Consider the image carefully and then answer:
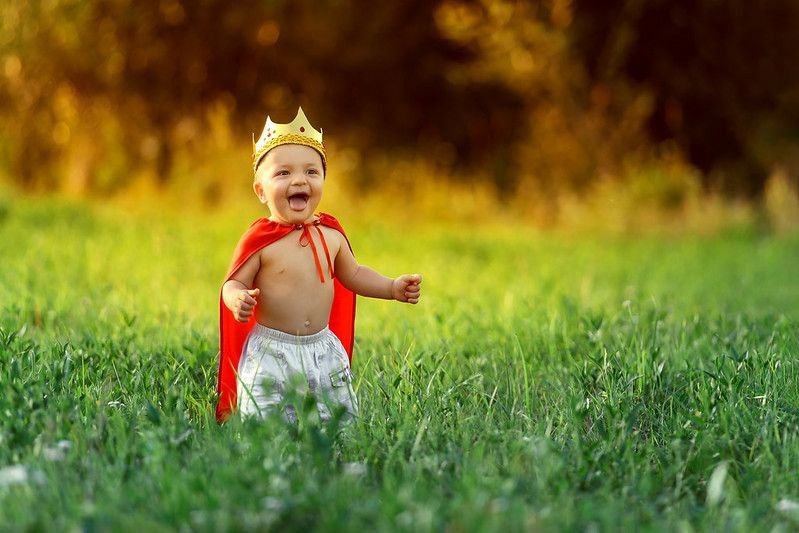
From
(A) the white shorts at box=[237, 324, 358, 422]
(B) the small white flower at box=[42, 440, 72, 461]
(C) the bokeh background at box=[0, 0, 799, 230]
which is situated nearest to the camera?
(B) the small white flower at box=[42, 440, 72, 461]

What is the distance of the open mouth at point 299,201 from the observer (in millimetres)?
4051

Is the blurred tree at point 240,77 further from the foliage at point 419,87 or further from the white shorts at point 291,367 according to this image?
the white shorts at point 291,367

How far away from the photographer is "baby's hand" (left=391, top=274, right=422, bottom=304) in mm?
4152

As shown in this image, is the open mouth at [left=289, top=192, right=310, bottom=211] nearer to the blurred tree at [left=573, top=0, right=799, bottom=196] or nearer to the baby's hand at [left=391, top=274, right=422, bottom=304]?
the baby's hand at [left=391, top=274, right=422, bottom=304]

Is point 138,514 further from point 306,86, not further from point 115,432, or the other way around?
point 306,86

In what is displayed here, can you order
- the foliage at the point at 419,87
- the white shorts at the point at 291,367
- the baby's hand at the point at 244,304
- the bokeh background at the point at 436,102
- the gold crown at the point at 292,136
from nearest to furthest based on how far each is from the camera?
the baby's hand at the point at 244,304 → the white shorts at the point at 291,367 → the gold crown at the point at 292,136 → the bokeh background at the point at 436,102 → the foliage at the point at 419,87

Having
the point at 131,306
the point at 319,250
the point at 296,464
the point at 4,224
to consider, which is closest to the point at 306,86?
the point at 4,224

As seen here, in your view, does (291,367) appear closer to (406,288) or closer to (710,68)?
(406,288)

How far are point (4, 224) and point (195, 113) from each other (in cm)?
497

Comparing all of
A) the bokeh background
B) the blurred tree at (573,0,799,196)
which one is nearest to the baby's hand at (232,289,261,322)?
the bokeh background

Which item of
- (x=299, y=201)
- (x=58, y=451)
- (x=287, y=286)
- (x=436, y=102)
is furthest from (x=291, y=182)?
(x=436, y=102)

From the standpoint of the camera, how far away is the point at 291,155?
4066 mm

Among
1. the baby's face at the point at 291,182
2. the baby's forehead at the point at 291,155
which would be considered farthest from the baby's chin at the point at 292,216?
the baby's forehead at the point at 291,155

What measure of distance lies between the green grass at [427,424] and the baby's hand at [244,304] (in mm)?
350
